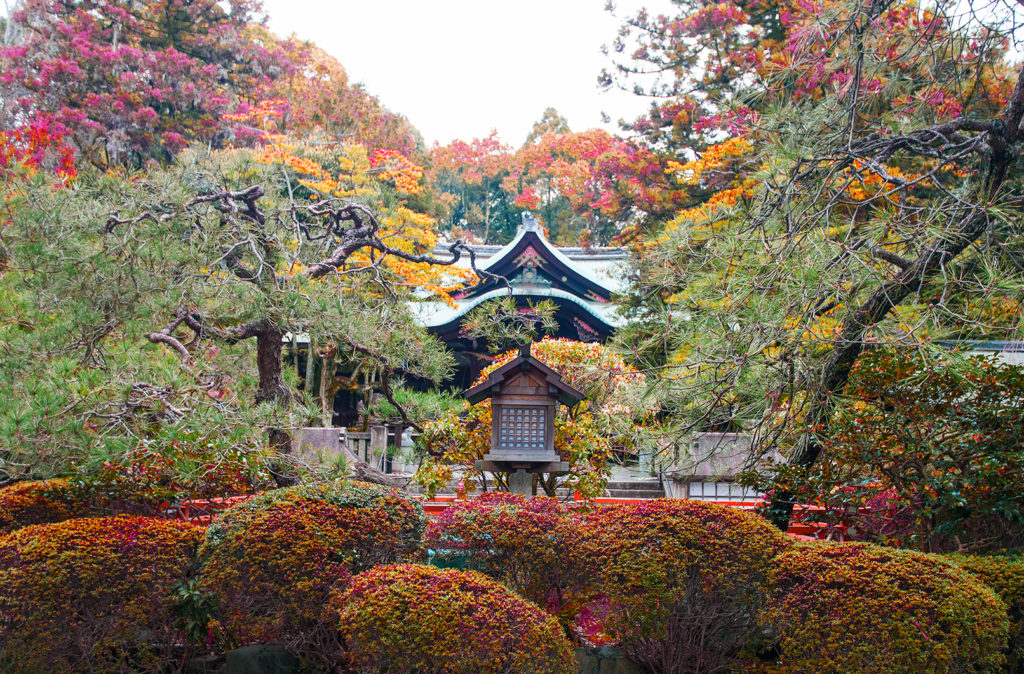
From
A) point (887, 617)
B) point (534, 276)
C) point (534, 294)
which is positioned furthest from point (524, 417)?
point (534, 276)

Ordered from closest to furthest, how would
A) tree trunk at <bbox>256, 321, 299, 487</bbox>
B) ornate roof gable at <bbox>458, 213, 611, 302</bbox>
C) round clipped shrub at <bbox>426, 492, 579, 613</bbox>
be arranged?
round clipped shrub at <bbox>426, 492, 579, 613</bbox> < tree trunk at <bbox>256, 321, 299, 487</bbox> < ornate roof gable at <bbox>458, 213, 611, 302</bbox>

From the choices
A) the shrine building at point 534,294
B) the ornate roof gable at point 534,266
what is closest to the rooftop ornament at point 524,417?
the shrine building at point 534,294

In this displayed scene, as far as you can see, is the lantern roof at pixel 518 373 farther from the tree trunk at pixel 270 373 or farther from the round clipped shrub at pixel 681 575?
the round clipped shrub at pixel 681 575

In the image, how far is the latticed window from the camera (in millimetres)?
5750

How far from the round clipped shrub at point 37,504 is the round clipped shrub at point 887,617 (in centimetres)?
417

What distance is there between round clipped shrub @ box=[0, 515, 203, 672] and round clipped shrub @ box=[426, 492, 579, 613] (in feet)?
4.56

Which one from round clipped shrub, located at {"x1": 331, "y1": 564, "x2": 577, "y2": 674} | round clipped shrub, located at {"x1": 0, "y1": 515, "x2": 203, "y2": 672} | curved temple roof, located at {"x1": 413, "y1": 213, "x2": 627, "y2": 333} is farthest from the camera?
curved temple roof, located at {"x1": 413, "y1": 213, "x2": 627, "y2": 333}

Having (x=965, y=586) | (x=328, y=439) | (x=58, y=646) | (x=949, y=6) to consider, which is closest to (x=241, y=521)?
(x=58, y=646)

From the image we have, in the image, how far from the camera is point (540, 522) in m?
3.92

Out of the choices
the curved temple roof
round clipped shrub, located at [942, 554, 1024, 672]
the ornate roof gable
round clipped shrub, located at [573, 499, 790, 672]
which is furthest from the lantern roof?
the ornate roof gable

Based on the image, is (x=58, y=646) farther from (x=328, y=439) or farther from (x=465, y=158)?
(x=465, y=158)

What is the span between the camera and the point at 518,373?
5715mm

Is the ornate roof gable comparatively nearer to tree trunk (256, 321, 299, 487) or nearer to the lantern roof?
the lantern roof

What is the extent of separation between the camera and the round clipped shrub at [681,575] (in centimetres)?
365
